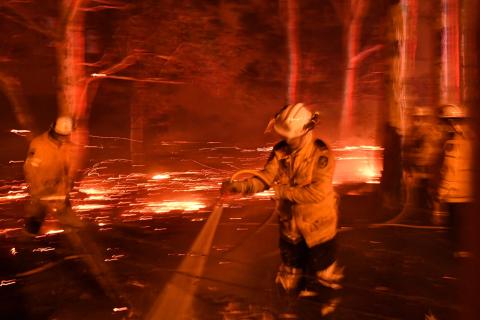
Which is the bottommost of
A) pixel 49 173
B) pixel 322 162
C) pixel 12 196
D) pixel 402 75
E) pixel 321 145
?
pixel 12 196

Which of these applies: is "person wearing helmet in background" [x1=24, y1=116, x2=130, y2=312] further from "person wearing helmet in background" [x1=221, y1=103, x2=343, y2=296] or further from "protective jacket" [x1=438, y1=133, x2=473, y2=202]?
"protective jacket" [x1=438, y1=133, x2=473, y2=202]

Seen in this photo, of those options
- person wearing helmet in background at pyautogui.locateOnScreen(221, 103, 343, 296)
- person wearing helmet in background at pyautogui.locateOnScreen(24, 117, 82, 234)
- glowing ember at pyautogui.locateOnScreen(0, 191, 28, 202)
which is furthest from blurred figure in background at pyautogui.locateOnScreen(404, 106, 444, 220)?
glowing ember at pyautogui.locateOnScreen(0, 191, 28, 202)

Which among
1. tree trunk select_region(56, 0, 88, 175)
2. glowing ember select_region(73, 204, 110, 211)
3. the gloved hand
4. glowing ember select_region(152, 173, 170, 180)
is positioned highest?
tree trunk select_region(56, 0, 88, 175)

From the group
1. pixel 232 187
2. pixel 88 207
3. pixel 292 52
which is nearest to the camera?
pixel 232 187

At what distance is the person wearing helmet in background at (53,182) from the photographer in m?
6.42

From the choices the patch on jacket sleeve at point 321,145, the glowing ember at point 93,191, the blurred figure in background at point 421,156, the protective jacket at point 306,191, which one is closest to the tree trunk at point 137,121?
the glowing ember at point 93,191

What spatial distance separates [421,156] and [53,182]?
19.6 feet

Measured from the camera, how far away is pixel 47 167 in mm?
6473

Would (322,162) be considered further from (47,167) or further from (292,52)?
(292,52)

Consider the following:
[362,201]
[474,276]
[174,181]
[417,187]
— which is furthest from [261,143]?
[474,276]

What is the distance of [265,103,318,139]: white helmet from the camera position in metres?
4.36

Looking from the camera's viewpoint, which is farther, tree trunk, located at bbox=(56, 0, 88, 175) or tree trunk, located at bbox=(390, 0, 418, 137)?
tree trunk, located at bbox=(56, 0, 88, 175)

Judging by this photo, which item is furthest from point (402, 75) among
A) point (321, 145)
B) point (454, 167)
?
point (321, 145)

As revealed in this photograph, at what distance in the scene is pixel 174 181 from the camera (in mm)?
17266
